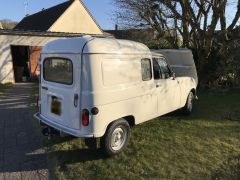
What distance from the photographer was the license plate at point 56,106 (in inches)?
207

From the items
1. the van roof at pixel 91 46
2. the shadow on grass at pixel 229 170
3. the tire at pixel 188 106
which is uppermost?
the van roof at pixel 91 46

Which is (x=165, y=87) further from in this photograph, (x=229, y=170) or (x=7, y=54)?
(x=7, y=54)

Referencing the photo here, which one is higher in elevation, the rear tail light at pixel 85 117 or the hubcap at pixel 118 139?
the rear tail light at pixel 85 117

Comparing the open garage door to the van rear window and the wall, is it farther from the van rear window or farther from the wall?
the van rear window

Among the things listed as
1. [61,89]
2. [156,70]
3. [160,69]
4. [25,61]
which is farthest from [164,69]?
[25,61]

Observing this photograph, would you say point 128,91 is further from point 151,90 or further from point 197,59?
point 197,59

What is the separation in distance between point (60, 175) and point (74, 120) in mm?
969

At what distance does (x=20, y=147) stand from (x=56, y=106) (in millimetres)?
1404

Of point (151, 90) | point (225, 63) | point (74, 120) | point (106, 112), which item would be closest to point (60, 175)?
point (74, 120)

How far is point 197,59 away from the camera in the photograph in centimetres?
1444

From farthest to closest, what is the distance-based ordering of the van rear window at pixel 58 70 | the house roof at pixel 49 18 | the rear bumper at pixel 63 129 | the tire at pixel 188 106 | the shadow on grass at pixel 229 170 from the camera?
the house roof at pixel 49 18
the tire at pixel 188 106
the van rear window at pixel 58 70
the rear bumper at pixel 63 129
the shadow on grass at pixel 229 170

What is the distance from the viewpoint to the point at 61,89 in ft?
16.9

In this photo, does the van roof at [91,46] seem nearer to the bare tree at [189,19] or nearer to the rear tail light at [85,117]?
the rear tail light at [85,117]

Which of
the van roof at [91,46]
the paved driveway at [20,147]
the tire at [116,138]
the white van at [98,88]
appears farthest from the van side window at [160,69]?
the paved driveway at [20,147]
